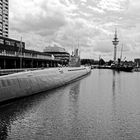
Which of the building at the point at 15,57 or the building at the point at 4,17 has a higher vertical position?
the building at the point at 4,17

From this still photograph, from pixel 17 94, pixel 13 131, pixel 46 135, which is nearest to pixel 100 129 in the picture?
pixel 46 135

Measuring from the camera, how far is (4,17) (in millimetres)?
143125

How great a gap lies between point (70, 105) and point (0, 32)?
12408cm

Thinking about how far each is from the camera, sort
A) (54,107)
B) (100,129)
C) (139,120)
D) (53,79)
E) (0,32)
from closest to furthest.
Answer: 1. (100,129)
2. (139,120)
3. (54,107)
4. (53,79)
5. (0,32)

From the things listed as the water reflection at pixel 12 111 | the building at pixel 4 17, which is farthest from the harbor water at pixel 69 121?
the building at pixel 4 17

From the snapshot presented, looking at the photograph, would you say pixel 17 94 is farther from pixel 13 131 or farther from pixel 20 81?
pixel 13 131

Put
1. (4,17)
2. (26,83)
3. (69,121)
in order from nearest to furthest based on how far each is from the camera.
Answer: (69,121) → (26,83) → (4,17)

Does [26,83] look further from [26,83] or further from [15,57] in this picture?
[15,57]

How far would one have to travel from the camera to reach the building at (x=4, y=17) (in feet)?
455

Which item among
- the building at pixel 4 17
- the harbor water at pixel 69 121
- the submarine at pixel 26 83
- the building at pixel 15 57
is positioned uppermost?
the building at pixel 4 17

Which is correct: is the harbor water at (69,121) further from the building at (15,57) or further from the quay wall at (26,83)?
the building at (15,57)

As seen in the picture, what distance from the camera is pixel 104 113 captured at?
1775 centimetres

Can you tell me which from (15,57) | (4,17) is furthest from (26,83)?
(4,17)

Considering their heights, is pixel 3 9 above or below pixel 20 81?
above
